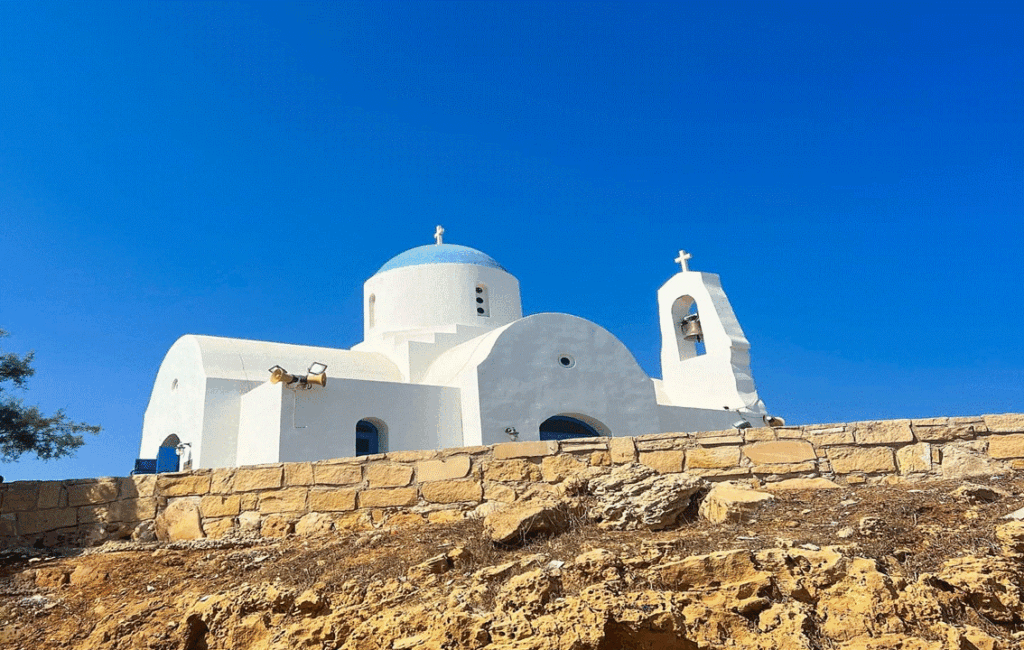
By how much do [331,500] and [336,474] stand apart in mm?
181

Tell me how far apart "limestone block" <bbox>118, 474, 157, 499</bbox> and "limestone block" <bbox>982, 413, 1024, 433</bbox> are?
227 inches

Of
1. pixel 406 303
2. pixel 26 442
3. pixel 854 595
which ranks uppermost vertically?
pixel 406 303

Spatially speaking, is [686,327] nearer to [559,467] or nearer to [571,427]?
[571,427]

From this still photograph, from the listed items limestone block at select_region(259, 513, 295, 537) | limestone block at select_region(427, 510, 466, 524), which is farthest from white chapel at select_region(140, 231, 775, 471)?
limestone block at select_region(427, 510, 466, 524)

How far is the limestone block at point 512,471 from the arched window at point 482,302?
1105 centimetres

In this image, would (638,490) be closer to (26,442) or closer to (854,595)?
(854,595)

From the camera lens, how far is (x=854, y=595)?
3396 mm

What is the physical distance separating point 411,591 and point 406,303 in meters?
12.5

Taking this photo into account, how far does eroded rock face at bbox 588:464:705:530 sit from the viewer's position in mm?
4684

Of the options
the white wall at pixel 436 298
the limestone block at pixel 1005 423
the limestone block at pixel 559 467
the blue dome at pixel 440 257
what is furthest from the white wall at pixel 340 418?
the limestone block at pixel 1005 423

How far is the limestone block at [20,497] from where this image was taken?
5.39 m

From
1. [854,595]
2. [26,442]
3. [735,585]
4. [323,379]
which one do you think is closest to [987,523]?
[854,595]

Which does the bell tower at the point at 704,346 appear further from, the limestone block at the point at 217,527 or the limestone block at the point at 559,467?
the limestone block at the point at 217,527

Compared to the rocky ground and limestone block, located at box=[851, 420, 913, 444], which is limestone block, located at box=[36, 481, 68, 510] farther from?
limestone block, located at box=[851, 420, 913, 444]
